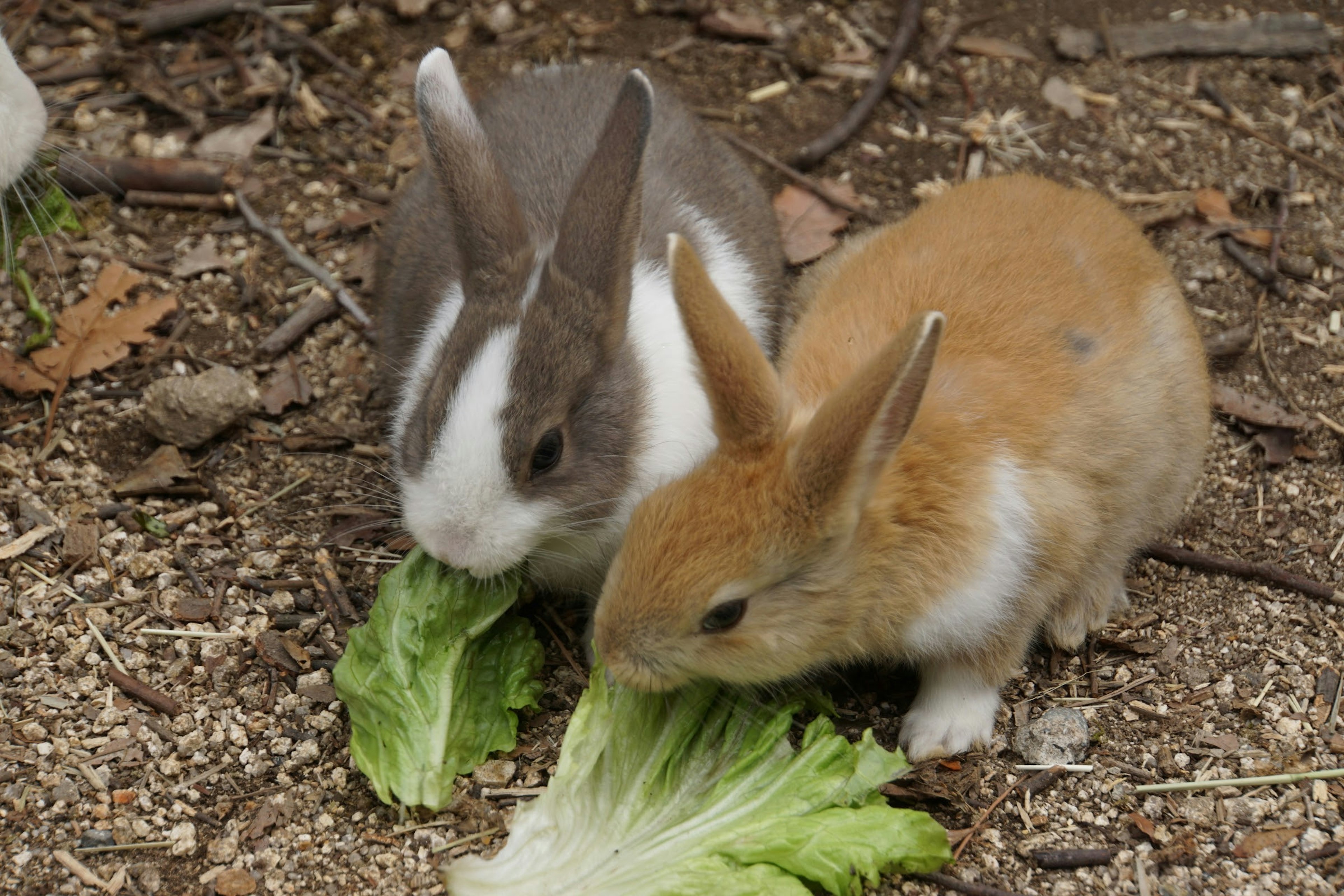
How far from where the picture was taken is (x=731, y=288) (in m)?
5.96

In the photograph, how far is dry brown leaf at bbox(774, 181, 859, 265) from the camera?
7156 millimetres

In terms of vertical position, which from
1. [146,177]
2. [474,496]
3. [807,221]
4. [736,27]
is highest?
[736,27]

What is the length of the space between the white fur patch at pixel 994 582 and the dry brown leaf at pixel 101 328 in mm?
4095

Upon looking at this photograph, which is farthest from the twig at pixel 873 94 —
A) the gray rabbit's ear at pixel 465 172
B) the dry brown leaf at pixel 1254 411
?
the gray rabbit's ear at pixel 465 172

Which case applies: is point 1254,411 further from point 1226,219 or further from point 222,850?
point 222,850

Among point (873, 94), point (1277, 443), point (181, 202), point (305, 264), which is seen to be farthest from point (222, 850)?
point (873, 94)

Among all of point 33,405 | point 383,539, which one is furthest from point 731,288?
point 33,405

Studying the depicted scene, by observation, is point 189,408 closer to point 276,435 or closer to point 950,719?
point 276,435

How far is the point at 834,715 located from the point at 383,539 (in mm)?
2072

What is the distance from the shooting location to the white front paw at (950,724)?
4.92 meters

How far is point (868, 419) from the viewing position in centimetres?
393

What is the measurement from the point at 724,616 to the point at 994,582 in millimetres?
1036

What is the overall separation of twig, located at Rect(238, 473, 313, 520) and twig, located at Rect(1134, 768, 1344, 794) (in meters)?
3.72

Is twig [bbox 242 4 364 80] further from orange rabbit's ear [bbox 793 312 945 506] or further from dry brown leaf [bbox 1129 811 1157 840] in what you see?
dry brown leaf [bbox 1129 811 1157 840]
